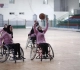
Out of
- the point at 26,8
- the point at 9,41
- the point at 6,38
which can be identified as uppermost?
the point at 26,8

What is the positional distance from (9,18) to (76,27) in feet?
46.7

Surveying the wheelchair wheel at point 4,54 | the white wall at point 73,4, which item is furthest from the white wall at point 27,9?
the wheelchair wheel at point 4,54

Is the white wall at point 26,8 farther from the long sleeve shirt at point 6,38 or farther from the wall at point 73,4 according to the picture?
the long sleeve shirt at point 6,38

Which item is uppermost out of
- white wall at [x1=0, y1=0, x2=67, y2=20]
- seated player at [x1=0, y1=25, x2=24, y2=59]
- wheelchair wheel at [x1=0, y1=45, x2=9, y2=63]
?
white wall at [x1=0, y1=0, x2=67, y2=20]

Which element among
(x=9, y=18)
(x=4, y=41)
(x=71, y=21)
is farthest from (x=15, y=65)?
(x=9, y=18)

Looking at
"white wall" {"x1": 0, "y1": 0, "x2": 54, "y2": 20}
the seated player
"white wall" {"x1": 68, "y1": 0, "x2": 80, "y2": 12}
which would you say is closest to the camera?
the seated player

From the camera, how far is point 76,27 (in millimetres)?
31156

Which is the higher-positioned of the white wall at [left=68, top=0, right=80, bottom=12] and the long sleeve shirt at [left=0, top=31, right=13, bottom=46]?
the white wall at [left=68, top=0, right=80, bottom=12]

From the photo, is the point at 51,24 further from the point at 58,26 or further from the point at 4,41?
the point at 4,41

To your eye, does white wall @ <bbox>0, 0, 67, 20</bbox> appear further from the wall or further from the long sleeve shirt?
the long sleeve shirt

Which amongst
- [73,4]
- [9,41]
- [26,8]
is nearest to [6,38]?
[9,41]

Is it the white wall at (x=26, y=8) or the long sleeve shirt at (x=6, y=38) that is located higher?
the white wall at (x=26, y=8)

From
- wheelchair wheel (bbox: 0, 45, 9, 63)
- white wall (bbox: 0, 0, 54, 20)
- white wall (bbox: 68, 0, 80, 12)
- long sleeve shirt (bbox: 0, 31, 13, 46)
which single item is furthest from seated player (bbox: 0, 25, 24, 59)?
white wall (bbox: 68, 0, 80, 12)

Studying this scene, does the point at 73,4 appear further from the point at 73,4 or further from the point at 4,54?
the point at 4,54
